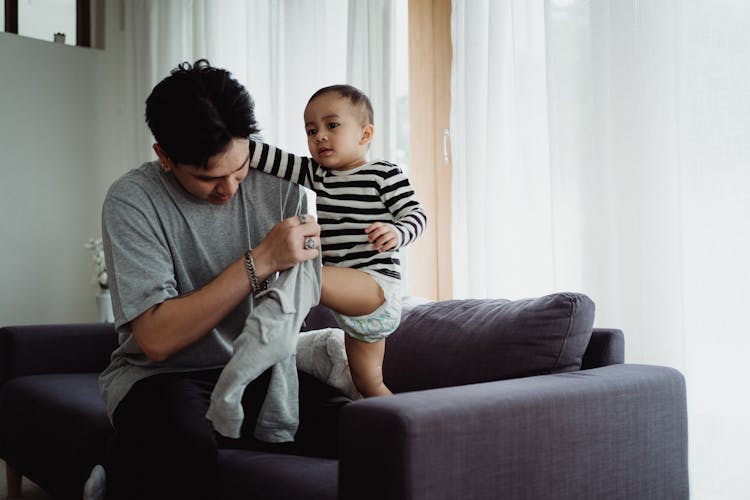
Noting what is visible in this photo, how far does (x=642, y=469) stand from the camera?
5.22ft

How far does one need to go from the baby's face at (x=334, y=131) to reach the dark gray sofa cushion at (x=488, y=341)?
46 centimetres

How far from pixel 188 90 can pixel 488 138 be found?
1.28 m

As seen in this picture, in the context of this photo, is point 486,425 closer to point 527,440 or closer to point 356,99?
point 527,440

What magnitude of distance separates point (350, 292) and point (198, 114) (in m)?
0.48

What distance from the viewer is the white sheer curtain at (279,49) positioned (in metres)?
3.24

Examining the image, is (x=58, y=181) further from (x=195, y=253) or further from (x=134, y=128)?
(x=195, y=253)

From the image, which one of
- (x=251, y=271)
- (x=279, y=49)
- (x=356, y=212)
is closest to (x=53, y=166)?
(x=279, y=49)

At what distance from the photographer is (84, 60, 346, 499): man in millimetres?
1608

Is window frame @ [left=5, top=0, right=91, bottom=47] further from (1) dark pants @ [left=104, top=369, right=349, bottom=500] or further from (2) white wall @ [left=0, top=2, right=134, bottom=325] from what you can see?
(1) dark pants @ [left=104, top=369, right=349, bottom=500]

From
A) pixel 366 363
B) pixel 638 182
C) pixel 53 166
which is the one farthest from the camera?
pixel 53 166

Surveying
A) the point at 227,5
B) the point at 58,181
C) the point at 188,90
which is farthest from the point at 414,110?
the point at 58,181

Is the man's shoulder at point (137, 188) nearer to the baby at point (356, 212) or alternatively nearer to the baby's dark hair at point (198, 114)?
the baby's dark hair at point (198, 114)

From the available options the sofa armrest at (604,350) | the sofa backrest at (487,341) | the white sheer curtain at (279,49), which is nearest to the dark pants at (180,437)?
the sofa backrest at (487,341)

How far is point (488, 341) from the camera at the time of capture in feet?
5.98
